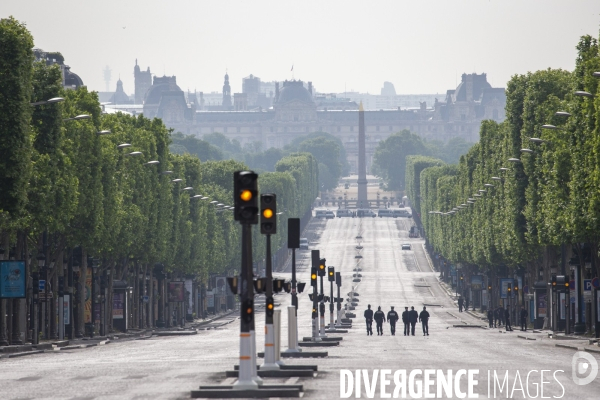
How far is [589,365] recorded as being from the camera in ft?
136

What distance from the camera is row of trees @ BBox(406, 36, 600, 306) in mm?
62781

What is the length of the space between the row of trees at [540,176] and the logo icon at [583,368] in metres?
11.1

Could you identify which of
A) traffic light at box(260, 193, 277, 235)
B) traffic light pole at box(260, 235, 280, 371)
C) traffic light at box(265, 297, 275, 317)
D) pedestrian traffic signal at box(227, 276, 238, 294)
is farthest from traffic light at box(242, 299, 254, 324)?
traffic light pole at box(260, 235, 280, 371)

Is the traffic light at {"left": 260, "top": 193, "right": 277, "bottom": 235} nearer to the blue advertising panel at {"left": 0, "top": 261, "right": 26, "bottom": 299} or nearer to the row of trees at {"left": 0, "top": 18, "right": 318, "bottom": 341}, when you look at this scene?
the row of trees at {"left": 0, "top": 18, "right": 318, "bottom": 341}

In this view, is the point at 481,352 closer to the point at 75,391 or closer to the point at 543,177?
the point at 75,391

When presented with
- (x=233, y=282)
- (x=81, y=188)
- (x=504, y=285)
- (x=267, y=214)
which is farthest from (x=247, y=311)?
(x=504, y=285)

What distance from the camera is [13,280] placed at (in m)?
57.3

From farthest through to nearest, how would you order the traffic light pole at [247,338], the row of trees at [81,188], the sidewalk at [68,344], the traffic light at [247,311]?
the sidewalk at [68,344] → the row of trees at [81,188] → the traffic light at [247,311] → the traffic light pole at [247,338]

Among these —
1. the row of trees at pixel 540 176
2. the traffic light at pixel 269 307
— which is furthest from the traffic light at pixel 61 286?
the traffic light at pixel 269 307

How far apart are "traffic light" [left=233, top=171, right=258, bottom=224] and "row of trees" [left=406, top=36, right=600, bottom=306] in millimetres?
25421

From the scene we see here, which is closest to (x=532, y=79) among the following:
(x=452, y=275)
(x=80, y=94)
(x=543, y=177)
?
(x=543, y=177)

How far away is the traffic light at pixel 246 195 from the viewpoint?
2989 centimetres

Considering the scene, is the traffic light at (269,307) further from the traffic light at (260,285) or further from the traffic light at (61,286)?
the traffic light at (61,286)

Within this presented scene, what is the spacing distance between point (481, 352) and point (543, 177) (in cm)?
3139
